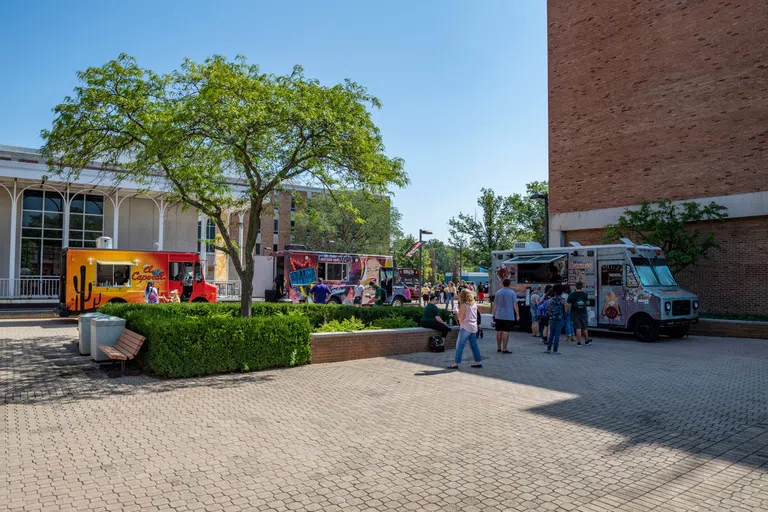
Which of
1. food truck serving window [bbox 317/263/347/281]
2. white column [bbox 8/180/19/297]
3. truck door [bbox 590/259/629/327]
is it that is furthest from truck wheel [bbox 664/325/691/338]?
white column [bbox 8/180/19/297]

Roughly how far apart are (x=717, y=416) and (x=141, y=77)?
12.3 metres

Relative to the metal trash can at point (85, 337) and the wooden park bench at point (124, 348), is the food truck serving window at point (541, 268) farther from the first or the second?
the metal trash can at point (85, 337)

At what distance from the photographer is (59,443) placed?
545cm

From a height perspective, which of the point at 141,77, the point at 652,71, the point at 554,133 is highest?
the point at 652,71

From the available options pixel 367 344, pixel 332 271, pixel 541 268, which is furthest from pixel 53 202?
pixel 541 268

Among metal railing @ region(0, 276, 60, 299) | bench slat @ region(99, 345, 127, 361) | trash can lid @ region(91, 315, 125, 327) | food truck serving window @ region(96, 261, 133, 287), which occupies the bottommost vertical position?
bench slat @ region(99, 345, 127, 361)

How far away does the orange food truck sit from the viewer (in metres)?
18.7

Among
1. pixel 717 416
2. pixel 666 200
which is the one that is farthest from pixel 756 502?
pixel 666 200

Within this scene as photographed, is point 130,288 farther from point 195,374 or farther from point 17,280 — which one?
point 195,374

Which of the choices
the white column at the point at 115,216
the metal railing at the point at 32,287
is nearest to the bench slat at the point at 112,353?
the metal railing at the point at 32,287

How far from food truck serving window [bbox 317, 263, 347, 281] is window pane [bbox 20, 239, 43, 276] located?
13.7m

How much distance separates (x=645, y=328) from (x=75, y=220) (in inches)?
1032

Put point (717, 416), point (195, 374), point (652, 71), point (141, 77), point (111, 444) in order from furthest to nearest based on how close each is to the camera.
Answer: point (652, 71), point (141, 77), point (195, 374), point (717, 416), point (111, 444)

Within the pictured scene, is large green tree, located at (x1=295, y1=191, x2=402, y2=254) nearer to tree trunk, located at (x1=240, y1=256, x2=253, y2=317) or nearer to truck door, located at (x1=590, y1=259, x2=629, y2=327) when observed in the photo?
truck door, located at (x1=590, y1=259, x2=629, y2=327)
